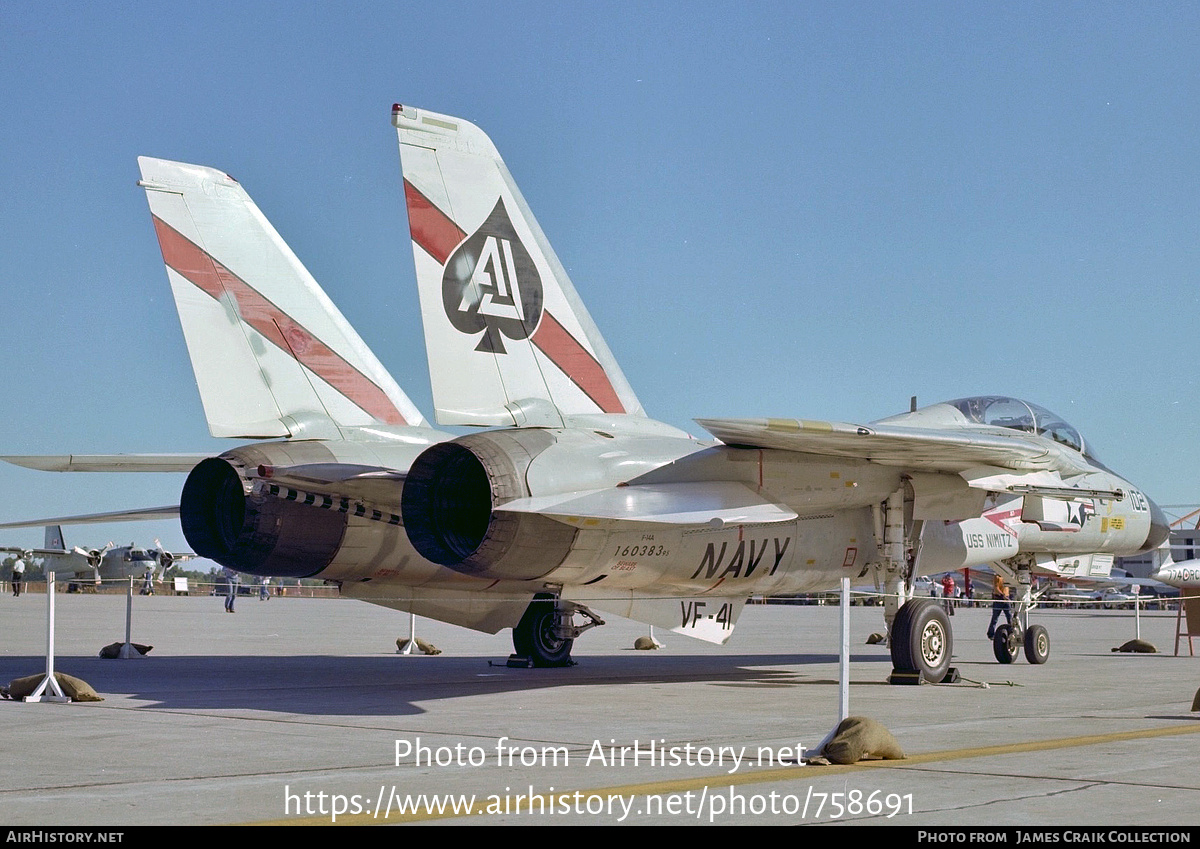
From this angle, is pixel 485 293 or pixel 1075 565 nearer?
pixel 485 293

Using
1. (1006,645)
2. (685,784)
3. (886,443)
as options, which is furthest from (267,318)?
(1006,645)

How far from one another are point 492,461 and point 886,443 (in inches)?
132

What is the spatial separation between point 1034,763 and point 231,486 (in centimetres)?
702

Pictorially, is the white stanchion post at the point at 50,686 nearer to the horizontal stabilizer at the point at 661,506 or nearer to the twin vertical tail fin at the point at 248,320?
the twin vertical tail fin at the point at 248,320

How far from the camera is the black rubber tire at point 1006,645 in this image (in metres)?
15.9

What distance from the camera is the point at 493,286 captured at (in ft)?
34.8

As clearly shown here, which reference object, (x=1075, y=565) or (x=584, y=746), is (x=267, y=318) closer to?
(x=584, y=746)

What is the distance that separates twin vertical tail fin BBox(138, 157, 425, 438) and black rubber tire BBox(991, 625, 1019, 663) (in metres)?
8.46

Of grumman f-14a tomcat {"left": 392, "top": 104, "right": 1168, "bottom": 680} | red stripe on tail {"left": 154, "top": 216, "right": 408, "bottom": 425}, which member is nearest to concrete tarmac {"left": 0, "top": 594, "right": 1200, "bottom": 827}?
grumman f-14a tomcat {"left": 392, "top": 104, "right": 1168, "bottom": 680}

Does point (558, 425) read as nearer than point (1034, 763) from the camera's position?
No

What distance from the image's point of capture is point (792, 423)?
952cm

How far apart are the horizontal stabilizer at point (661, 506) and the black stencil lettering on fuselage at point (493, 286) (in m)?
1.64

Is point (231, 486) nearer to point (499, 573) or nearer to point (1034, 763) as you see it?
point (499, 573)

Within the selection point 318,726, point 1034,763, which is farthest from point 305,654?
point 1034,763
